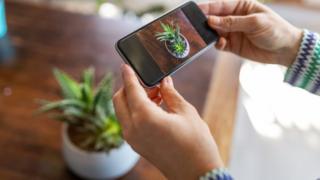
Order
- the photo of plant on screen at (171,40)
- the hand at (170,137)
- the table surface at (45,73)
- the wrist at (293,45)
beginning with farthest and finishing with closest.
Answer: the table surface at (45,73) → the wrist at (293,45) → the photo of plant on screen at (171,40) → the hand at (170,137)

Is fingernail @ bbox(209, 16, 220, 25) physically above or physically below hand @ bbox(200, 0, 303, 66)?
above

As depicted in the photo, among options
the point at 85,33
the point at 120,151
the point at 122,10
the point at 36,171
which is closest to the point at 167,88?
the point at 120,151

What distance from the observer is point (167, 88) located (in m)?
0.53

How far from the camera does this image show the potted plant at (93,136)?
0.71 metres

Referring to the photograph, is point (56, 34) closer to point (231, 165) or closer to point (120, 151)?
point (120, 151)

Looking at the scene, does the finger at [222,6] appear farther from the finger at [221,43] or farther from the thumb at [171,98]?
the thumb at [171,98]

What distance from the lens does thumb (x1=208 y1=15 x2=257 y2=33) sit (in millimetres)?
633

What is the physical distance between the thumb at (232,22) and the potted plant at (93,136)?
0.74ft

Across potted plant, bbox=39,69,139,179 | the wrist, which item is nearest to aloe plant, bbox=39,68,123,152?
potted plant, bbox=39,69,139,179

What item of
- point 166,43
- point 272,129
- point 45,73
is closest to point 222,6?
point 166,43

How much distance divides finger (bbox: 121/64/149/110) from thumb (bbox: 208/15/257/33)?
7.5 inches

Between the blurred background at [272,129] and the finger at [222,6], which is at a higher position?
the finger at [222,6]

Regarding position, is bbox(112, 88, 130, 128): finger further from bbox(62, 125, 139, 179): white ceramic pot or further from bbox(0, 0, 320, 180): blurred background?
bbox(0, 0, 320, 180): blurred background

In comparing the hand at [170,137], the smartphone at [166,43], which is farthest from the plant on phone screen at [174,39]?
the hand at [170,137]
